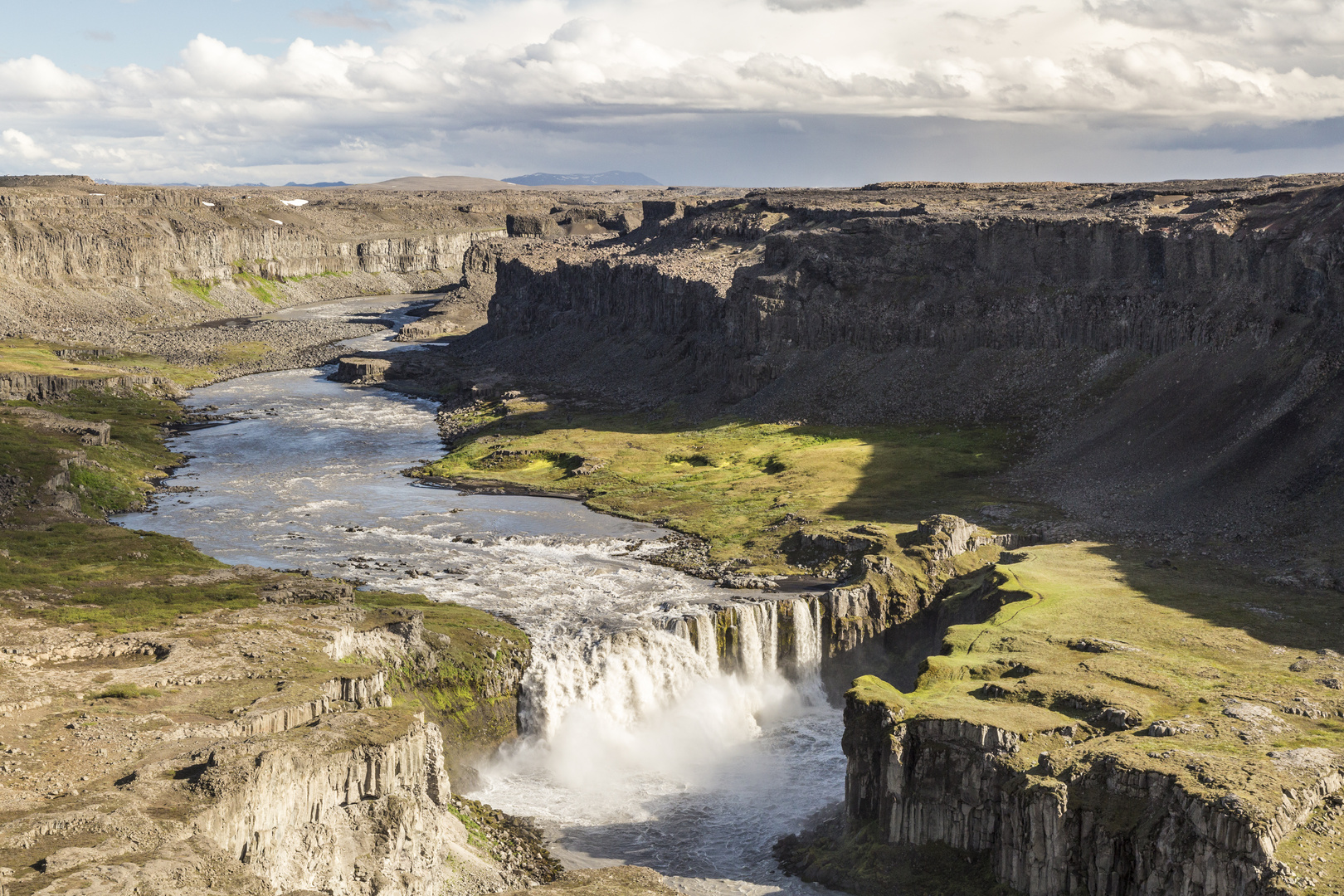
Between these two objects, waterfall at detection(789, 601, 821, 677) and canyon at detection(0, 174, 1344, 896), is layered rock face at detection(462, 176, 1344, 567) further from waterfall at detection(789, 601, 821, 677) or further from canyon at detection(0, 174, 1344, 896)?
waterfall at detection(789, 601, 821, 677)

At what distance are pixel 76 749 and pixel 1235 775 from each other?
5249 cm

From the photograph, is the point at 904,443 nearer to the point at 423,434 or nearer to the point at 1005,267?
the point at 1005,267

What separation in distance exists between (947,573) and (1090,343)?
198 ft

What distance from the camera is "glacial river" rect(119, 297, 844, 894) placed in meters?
72.2

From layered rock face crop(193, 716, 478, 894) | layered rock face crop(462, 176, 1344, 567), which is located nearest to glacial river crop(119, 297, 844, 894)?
layered rock face crop(193, 716, 478, 894)

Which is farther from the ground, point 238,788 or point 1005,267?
point 1005,267

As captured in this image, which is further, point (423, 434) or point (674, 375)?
point (674, 375)

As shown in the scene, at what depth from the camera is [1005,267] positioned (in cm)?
16800

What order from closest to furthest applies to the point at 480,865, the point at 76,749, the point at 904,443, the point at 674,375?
the point at 76,749, the point at 480,865, the point at 904,443, the point at 674,375

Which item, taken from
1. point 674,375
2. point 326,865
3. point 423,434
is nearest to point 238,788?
point 326,865

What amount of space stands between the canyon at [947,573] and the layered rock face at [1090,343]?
50 centimetres

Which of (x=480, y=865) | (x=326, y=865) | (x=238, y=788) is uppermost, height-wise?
(x=238, y=788)

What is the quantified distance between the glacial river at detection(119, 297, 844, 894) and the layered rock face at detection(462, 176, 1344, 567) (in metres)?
42.2

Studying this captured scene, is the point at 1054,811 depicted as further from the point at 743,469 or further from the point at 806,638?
the point at 743,469
